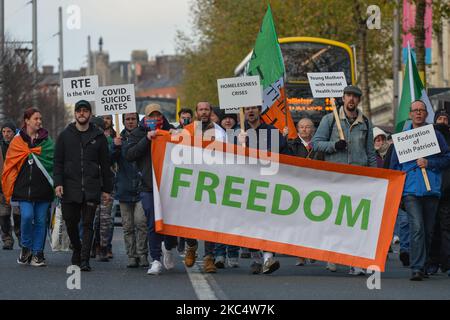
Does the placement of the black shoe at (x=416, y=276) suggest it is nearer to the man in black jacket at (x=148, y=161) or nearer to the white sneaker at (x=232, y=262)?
the white sneaker at (x=232, y=262)

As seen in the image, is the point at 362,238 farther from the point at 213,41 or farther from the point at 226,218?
the point at 213,41

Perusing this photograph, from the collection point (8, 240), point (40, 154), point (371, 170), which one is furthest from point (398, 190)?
point (8, 240)

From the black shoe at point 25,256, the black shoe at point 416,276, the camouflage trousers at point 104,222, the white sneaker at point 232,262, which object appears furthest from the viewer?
the camouflage trousers at point 104,222

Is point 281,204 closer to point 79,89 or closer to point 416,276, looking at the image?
point 416,276

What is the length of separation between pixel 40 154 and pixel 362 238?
14.0 ft

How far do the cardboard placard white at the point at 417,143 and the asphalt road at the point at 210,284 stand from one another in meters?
1.32

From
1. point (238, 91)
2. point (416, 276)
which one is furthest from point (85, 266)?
point (416, 276)

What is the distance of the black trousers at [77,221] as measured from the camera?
15602 millimetres

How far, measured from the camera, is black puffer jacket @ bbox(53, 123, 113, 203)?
1551 centimetres

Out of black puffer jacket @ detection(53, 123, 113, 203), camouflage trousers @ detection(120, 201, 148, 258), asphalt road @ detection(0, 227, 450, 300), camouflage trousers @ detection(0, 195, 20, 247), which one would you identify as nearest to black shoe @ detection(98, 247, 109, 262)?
asphalt road @ detection(0, 227, 450, 300)

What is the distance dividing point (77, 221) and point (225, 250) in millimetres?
1734

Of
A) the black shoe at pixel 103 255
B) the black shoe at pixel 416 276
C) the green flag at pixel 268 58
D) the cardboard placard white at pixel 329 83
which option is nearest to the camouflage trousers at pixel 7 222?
the black shoe at pixel 103 255

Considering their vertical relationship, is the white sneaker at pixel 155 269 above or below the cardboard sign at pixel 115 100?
below

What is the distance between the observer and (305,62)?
126 ft
